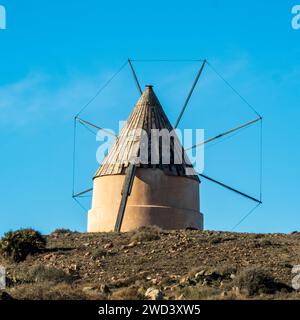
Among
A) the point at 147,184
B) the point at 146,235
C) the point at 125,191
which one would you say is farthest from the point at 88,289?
the point at 147,184

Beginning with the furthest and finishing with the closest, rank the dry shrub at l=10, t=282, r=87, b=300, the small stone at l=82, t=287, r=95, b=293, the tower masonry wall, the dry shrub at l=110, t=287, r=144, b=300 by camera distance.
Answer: the tower masonry wall, the small stone at l=82, t=287, r=95, b=293, the dry shrub at l=110, t=287, r=144, b=300, the dry shrub at l=10, t=282, r=87, b=300

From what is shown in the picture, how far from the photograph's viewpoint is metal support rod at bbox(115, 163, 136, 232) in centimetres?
3114

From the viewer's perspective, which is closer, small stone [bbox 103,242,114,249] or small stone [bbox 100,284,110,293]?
small stone [bbox 100,284,110,293]

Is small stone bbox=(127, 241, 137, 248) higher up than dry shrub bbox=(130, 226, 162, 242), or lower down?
lower down

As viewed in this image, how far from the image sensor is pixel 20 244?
26047 millimetres

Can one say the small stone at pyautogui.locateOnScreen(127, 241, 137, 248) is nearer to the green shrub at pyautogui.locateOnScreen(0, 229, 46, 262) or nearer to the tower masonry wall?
the green shrub at pyautogui.locateOnScreen(0, 229, 46, 262)

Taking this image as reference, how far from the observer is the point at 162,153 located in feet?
108

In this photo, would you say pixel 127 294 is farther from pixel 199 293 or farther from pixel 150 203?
pixel 150 203

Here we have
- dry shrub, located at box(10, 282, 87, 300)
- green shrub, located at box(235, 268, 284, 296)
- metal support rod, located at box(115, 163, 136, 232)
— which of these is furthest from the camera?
metal support rod, located at box(115, 163, 136, 232)

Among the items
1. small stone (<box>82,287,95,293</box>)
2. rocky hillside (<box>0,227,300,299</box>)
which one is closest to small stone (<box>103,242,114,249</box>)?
rocky hillside (<box>0,227,300,299</box>)

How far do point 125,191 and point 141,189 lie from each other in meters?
0.70

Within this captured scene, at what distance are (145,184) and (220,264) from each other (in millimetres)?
9526

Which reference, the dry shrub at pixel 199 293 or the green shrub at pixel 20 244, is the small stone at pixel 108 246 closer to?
the green shrub at pixel 20 244
